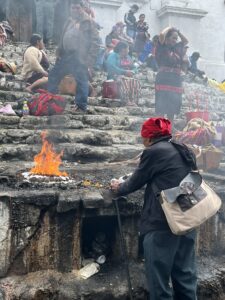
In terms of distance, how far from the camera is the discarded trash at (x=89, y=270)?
4.22m

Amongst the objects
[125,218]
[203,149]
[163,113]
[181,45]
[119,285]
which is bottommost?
[119,285]

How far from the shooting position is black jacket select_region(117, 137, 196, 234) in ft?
11.4

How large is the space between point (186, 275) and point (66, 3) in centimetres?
1257

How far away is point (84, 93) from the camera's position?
785 centimetres

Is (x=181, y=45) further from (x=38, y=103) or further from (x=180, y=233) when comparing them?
(x=180, y=233)

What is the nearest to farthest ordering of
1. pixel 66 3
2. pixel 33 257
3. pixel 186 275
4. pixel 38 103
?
pixel 186 275 → pixel 33 257 → pixel 38 103 → pixel 66 3

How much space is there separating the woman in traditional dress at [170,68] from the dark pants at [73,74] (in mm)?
1753

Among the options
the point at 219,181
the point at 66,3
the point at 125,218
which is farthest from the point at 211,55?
the point at 125,218

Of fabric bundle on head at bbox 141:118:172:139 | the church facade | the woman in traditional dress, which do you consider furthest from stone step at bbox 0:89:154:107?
the church facade

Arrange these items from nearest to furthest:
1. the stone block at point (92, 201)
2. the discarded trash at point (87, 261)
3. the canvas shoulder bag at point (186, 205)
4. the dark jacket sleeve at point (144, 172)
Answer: the canvas shoulder bag at point (186, 205) < the dark jacket sleeve at point (144, 172) < the stone block at point (92, 201) < the discarded trash at point (87, 261)

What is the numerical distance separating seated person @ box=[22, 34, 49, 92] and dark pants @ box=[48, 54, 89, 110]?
1085mm

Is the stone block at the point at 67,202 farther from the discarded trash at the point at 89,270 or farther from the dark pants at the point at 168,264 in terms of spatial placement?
the dark pants at the point at 168,264

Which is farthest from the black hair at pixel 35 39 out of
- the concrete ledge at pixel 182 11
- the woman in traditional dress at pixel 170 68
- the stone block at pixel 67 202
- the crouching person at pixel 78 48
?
the concrete ledge at pixel 182 11

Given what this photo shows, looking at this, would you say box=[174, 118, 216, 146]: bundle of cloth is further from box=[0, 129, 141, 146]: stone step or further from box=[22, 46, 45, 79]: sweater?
box=[22, 46, 45, 79]: sweater
